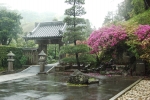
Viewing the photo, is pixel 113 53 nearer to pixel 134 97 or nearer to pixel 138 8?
pixel 138 8

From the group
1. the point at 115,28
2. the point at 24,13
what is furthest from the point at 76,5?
the point at 24,13

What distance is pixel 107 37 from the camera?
17109 millimetres

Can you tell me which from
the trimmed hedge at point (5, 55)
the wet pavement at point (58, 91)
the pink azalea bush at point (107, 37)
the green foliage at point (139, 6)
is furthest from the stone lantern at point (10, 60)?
the green foliage at point (139, 6)

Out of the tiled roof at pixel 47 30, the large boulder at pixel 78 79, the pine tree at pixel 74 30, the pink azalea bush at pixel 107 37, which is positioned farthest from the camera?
the tiled roof at pixel 47 30

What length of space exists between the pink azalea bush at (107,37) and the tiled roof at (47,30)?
5.04 metres

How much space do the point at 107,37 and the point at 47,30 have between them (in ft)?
31.1

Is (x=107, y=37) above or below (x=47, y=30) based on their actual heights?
below

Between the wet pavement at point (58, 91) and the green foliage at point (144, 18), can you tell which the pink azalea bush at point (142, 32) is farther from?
the wet pavement at point (58, 91)

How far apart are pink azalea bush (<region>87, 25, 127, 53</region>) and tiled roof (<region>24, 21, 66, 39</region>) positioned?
5043 millimetres

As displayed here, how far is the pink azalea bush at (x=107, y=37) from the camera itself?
55.3ft

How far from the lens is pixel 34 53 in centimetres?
2278

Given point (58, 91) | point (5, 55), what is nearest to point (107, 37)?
point (58, 91)

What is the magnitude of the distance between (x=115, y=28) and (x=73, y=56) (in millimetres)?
5002

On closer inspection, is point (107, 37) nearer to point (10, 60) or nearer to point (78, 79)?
point (78, 79)
